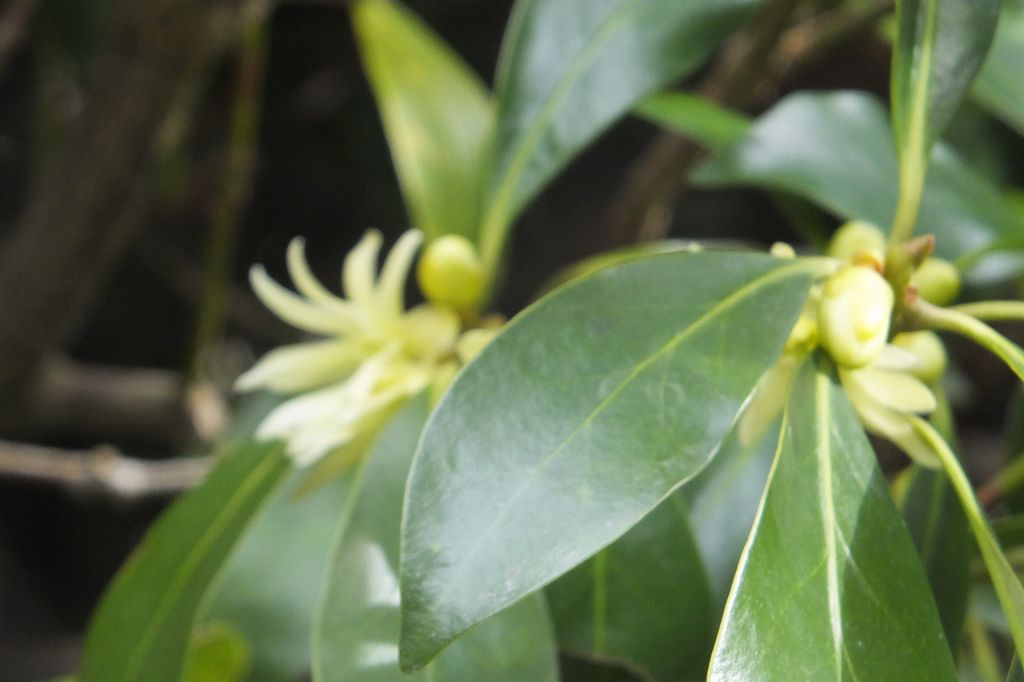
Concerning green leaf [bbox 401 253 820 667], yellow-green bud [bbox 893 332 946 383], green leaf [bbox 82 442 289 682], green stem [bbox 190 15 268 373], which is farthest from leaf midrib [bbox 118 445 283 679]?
green stem [bbox 190 15 268 373]

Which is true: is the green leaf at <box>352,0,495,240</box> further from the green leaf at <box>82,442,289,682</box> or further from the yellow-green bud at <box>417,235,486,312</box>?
the green leaf at <box>82,442,289,682</box>

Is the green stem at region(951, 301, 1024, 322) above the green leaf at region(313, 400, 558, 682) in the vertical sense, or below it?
above

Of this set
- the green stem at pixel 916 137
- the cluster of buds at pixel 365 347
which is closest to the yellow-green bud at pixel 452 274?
the cluster of buds at pixel 365 347

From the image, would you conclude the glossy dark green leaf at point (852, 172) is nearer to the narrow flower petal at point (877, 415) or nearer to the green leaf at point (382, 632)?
the narrow flower petal at point (877, 415)

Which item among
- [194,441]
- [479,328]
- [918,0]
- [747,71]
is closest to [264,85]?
[194,441]

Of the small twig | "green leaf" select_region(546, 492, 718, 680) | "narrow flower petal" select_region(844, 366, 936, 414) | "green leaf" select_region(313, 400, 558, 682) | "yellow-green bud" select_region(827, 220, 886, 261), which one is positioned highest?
"yellow-green bud" select_region(827, 220, 886, 261)

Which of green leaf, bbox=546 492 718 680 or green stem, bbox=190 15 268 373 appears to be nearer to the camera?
green leaf, bbox=546 492 718 680

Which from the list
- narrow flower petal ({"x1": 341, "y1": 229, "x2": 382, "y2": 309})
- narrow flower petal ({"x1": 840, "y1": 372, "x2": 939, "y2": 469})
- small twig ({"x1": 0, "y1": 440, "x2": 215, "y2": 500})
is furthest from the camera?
small twig ({"x1": 0, "y1": 440, "x2": 215, "y2": 500})
